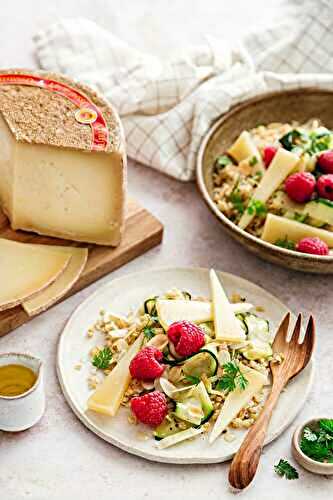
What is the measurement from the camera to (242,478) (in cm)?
222

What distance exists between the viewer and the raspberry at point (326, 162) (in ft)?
9.71

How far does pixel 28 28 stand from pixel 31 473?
2474 mm

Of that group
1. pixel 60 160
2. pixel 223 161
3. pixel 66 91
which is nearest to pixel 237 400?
pixel 60 160

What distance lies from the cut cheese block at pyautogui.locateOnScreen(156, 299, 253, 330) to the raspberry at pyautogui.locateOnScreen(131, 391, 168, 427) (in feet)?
0.89

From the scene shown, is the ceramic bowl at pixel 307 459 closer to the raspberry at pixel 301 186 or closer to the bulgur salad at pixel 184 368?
the bulgur salad at pixel 184 368

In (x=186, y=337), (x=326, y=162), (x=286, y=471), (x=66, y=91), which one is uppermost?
(x=66, y=91)

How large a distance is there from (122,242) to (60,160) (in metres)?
0.42

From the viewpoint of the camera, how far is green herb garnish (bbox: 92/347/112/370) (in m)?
2.52

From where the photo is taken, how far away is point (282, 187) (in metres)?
2.98

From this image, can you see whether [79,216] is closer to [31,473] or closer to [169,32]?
[31,473]

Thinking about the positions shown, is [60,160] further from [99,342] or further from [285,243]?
[285,243]

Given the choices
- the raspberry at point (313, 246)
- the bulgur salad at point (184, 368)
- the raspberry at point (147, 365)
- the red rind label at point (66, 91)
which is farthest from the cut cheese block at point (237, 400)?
the red rind label at point (66, 91)

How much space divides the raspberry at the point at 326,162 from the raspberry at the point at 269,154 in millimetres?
194

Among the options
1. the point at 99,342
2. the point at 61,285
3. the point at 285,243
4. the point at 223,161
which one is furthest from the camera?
the point at 223,161
